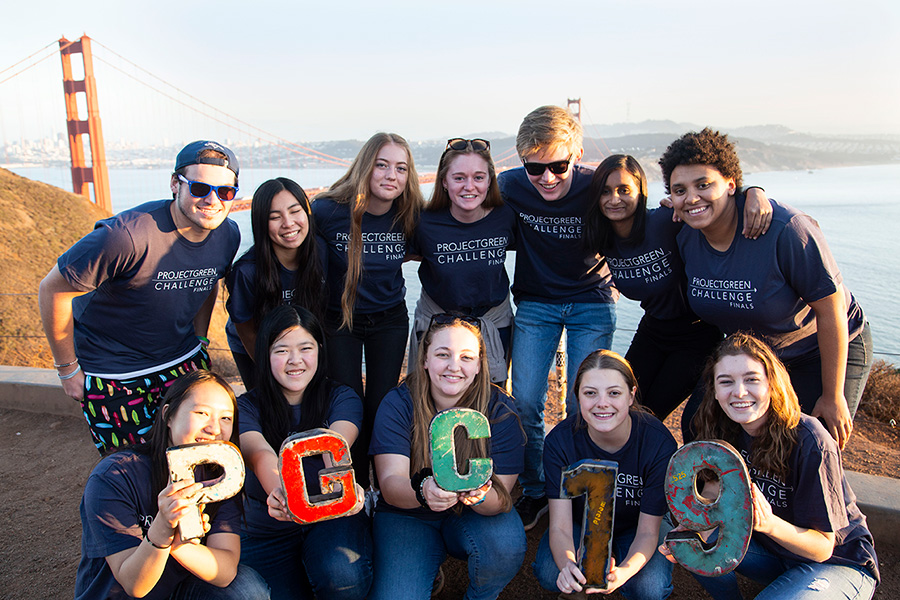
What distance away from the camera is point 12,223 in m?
19.4

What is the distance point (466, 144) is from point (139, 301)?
1982 mm

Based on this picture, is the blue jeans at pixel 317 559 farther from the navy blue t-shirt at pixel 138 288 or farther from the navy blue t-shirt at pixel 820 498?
the navy blue t-shirt at pixel 820 498

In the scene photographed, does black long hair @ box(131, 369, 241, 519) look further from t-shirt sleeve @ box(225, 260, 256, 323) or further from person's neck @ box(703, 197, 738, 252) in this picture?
person's neck @ box(703, 197, 738, 252)

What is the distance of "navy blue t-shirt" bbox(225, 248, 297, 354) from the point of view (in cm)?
331

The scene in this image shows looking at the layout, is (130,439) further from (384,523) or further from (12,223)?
(12,223)

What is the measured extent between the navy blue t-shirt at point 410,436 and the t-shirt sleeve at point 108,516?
1.00 metres

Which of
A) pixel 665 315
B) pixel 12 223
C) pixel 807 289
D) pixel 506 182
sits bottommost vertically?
pixel 12 223

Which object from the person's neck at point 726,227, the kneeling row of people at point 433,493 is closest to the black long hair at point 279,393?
the kneeling row of people at point 433,493

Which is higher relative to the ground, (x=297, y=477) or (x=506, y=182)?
(x=506, y=182)

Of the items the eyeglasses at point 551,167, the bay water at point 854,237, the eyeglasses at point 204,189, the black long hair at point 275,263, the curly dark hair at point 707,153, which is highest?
the curly dark hair at point 707,153

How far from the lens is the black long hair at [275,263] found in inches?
127

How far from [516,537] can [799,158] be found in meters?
119

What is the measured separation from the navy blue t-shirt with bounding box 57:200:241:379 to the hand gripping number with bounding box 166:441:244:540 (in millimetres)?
1181

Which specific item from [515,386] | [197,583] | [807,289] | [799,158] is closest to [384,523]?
[197,583]
